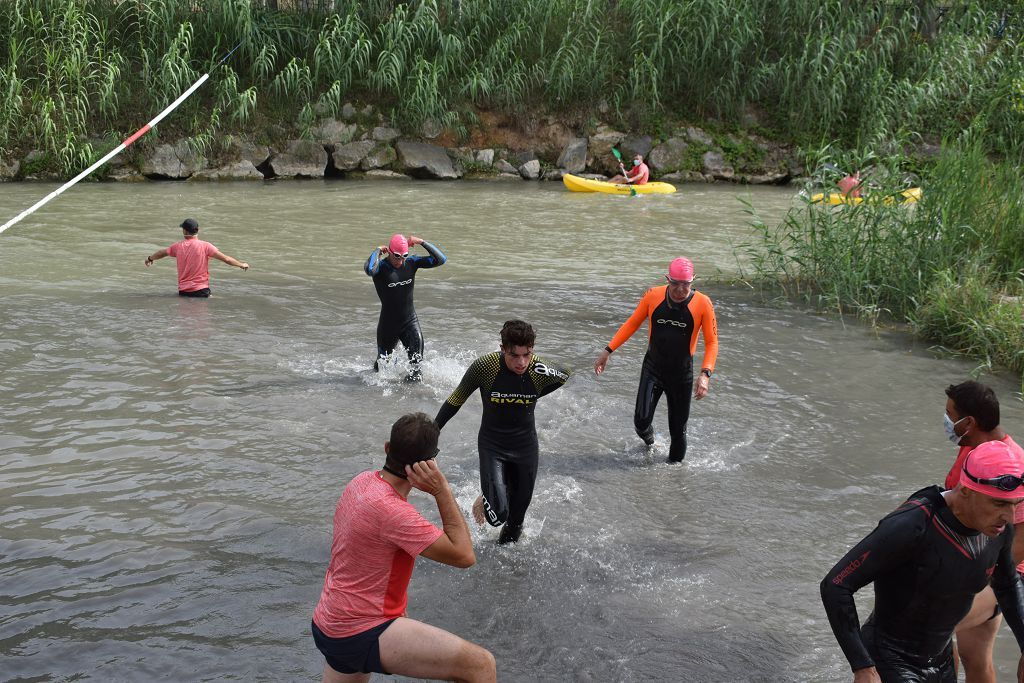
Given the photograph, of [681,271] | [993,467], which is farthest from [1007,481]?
[681,271]

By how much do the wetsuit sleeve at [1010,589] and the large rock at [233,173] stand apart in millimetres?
23487

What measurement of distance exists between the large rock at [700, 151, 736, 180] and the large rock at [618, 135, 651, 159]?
160cm

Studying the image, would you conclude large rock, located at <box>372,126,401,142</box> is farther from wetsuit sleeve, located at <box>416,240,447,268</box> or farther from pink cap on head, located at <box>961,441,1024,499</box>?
pink cap on head, located at <box>961,441,1024,499</box>

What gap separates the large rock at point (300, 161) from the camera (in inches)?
1006

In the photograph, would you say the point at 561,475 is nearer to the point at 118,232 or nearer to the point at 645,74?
the point at 118,232

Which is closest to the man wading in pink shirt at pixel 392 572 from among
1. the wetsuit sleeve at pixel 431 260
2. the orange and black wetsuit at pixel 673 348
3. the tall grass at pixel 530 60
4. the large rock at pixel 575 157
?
the orange and black wetsuit at pixel 673 348

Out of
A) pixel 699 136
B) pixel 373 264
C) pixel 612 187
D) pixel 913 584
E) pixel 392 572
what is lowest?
pixel 392 572

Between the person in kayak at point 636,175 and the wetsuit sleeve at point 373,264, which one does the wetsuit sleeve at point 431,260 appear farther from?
the person in kayak at point 636,175

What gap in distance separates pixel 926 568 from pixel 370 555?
7.25 ft

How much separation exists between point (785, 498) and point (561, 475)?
71.6 inches

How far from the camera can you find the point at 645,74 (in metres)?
26.7

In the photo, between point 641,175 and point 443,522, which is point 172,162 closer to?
point 641,175

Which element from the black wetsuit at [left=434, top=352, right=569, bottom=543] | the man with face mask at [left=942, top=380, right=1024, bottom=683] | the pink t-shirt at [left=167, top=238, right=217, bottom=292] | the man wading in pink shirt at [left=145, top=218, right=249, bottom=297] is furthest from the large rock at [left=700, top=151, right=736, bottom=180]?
the man with face mask at [left=942, top=380, right=1024, bottom=683]

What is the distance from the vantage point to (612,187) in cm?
2428
